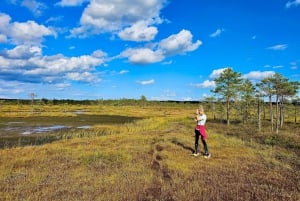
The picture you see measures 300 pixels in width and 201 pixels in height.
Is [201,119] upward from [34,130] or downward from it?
upward

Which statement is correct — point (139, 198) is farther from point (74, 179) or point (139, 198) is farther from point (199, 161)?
point (199, 161)

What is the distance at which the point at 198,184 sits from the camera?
10.4 metres

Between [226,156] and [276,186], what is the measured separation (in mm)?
6058

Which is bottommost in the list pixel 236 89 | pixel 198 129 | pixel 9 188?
pixel 9 188

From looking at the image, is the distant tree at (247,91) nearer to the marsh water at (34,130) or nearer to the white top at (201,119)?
the marsh water at (34,130)

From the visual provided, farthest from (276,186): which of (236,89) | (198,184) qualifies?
(236,89)

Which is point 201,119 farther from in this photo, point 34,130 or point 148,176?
point 34,130

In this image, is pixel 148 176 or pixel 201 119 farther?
pixel 201 119

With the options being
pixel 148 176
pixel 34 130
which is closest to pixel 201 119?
pixel 148 176

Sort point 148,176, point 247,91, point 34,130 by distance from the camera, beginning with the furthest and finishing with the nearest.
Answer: point 247,91
point 34,130
point 148,176

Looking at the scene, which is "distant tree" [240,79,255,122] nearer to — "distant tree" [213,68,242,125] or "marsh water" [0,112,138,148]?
"distant tree" [213,68,242,125]

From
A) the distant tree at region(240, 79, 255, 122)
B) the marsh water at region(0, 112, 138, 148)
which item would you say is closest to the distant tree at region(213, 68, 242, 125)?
the distant tree at region(240, 79, 255, 122)

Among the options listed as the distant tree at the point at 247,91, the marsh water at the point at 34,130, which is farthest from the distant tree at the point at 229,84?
the marsh water at the point at 34,130

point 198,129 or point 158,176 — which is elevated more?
point 198,129
